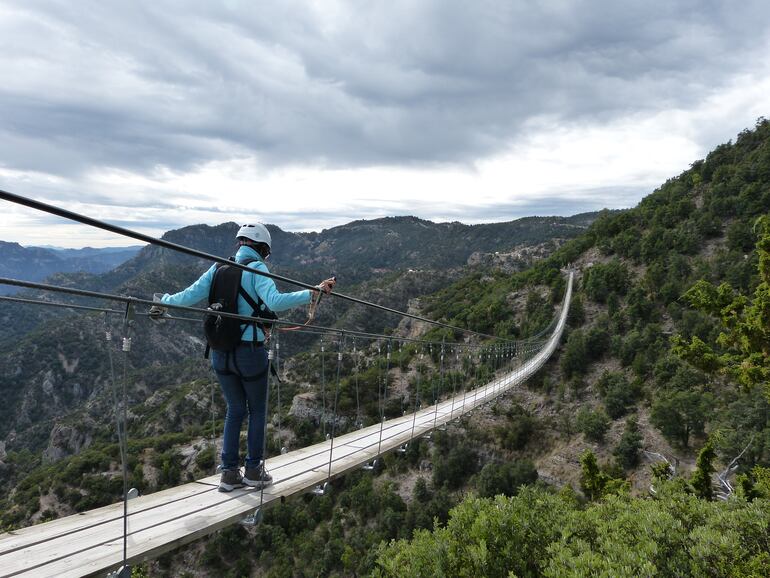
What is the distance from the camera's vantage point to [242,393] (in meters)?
2.15

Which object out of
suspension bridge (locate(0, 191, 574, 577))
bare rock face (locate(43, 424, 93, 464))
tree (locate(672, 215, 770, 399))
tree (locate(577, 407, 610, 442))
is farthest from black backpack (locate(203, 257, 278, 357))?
bare rock face (locate(43, 424, 93, 464))

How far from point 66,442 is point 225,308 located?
121 ft

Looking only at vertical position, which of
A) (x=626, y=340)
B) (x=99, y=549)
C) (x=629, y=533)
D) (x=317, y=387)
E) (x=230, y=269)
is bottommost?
(x=317, y=387)

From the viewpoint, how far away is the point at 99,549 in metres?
1.62

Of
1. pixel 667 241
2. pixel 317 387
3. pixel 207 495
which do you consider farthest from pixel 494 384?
pixel 667 241

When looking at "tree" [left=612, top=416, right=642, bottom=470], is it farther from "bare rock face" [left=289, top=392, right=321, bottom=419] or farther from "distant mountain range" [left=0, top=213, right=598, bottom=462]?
"distant mountain range" [left=0, top=213, right=598, bottom=462]

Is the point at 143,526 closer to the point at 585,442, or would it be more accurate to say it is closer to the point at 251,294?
the point at 251,294

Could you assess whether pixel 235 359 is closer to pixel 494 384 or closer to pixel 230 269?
pixel 230 269

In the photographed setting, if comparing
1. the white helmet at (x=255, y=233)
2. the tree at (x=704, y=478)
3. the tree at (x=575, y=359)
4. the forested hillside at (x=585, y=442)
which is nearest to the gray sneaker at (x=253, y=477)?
the white helmet at (x=255, y=233)

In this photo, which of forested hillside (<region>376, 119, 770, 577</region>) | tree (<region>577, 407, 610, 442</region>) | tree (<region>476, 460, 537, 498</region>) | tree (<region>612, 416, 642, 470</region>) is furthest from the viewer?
tree (<region>476, 460, 537, 498</region>)

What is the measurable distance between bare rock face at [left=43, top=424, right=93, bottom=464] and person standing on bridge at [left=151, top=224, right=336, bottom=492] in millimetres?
34375

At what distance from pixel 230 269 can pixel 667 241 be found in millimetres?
25752

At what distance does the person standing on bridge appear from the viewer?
1.96 m

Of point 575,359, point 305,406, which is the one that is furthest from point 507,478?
point 305,406
